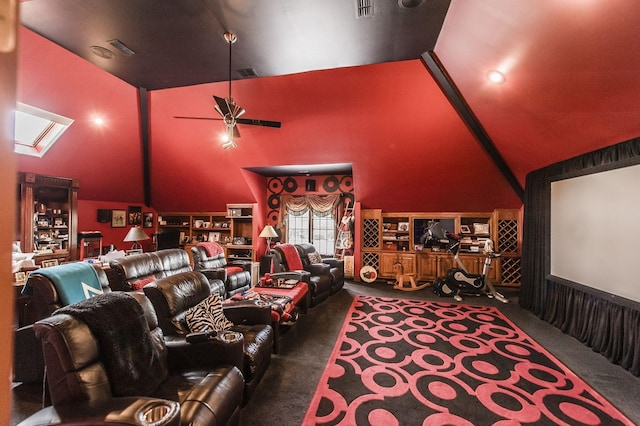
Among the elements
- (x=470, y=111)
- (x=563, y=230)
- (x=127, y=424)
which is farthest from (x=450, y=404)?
(x=470, y=111)

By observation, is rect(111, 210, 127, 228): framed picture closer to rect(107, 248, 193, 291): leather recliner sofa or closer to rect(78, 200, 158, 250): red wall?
rect(78, 200, 158, 250): red wall

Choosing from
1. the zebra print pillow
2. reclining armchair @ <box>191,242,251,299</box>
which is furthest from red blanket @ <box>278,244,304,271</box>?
the zebra print pillow

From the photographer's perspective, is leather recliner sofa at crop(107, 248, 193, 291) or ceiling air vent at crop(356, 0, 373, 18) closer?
ceiling air vent at crop(356, 0, 373, 18)

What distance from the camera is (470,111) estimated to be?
4.15 m

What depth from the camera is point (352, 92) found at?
414 cm

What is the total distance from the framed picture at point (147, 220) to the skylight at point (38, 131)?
3.02 meters

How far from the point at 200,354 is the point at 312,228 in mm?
5511

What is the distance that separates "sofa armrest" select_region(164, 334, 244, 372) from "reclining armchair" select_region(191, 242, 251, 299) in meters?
2.64

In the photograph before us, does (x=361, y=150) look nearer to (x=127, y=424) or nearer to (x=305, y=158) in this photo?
(x=305, y=158)

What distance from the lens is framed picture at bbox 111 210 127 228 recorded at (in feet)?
21.6

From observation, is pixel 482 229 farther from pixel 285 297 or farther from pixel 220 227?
pixel 220 227

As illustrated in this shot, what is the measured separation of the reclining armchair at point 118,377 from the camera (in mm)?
1269

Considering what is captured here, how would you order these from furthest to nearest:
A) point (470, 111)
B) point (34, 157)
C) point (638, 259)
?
point (34, 157), point (470, 111), point (638, 259)

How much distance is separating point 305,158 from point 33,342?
14.6 ft
